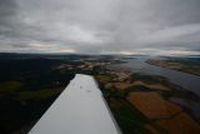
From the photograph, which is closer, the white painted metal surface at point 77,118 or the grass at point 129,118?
the white painted metal surface at point 77,118

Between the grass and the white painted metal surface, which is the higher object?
the white painted metal surface

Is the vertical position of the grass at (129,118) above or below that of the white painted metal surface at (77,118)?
below

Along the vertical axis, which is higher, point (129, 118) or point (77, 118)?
point (77, 118)

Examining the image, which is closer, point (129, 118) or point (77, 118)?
point (77, 118)

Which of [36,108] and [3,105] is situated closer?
[36,108]

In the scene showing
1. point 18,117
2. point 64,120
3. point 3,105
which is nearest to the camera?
point 64,120

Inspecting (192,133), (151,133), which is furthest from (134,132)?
(192,133)

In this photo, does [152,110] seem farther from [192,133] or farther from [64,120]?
[64,120]

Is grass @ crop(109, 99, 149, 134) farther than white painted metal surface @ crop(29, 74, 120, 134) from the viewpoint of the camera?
Yes
